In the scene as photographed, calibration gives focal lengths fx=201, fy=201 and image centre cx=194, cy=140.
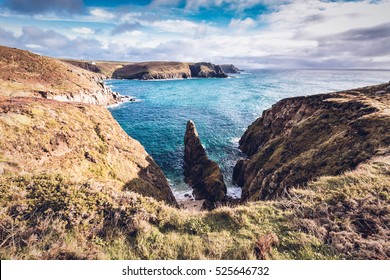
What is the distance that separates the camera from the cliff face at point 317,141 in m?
19.1

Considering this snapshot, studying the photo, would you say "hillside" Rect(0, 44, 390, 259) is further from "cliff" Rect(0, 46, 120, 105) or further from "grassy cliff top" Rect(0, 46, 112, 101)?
"grassy cliff top" Rect(0, 46, 112, 101)

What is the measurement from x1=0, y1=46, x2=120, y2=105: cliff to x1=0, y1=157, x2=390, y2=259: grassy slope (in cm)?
5198

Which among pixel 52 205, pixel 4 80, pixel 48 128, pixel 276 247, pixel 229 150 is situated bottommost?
pixel 229 150

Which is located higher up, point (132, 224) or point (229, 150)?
point (132, 224)

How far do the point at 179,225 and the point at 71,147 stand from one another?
51.6 ft

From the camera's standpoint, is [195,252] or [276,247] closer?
[195,252]

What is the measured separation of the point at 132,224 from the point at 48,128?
16.5 m

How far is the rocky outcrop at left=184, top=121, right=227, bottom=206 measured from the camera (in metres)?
33.1

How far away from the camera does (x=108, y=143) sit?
24.4 m

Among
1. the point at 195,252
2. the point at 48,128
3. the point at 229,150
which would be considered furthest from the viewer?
the point at 229,150

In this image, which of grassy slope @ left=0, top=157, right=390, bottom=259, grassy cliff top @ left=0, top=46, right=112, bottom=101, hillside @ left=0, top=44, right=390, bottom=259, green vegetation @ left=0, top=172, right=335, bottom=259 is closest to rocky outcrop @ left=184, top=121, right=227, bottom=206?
hillside @ left=0, top=44, right=390, bottom=259
